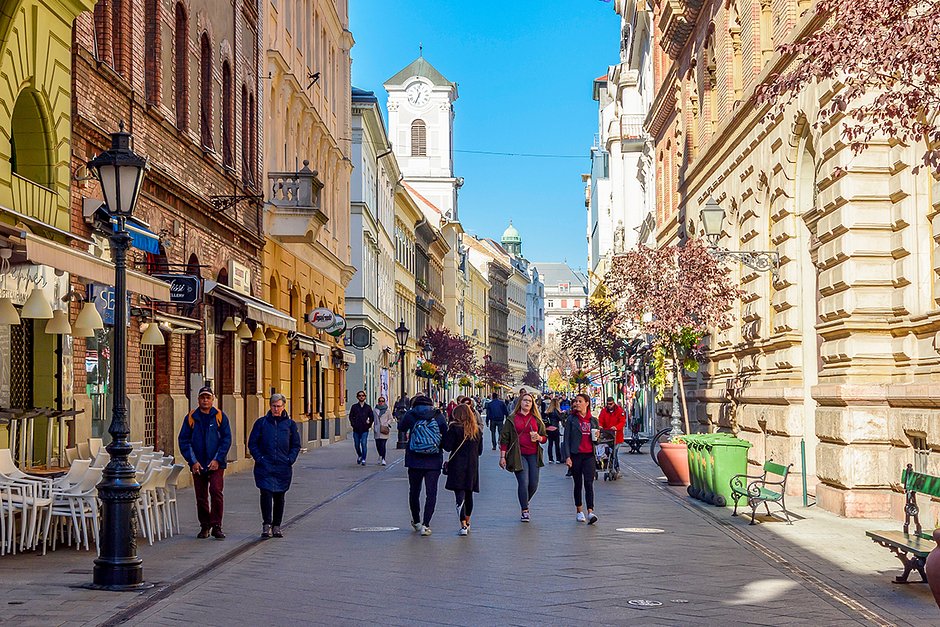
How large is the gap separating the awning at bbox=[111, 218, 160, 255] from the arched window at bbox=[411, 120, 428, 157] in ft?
295

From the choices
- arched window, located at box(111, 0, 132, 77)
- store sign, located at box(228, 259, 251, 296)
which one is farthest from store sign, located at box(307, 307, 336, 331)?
arched window, located at box(111, 0, 132, 77)

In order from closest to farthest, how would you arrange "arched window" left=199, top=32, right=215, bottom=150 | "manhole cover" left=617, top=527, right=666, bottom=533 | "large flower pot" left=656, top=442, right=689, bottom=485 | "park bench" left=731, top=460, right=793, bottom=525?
"manhole cover" left=617, top=527, right=666, bottom=533 < "park bench" left=731, top=460, right=793, bottom=525 < "large flower pot" left=656, top=442, right=689, bottom=485 < "arched window" left=199, top=32, right=215, bottom=150

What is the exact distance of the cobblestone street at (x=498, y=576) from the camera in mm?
10352

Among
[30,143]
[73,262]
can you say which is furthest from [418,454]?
[30,143]

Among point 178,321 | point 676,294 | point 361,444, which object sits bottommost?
point 361,444

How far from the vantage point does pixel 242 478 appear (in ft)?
89.0

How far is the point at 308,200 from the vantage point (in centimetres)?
3366

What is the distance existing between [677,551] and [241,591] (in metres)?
5.17

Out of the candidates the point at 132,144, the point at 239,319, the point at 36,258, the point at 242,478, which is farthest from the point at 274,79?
the point at 36,258

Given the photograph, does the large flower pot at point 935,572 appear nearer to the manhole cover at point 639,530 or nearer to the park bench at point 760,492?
the park bench at point 760,492

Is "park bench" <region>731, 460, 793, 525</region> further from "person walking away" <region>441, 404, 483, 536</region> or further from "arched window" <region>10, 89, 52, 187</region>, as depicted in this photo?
"arched window" <region>10, 89, 52, 187</region>

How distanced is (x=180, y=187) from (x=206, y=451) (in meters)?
8.49

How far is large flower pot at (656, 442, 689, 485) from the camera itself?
2544 centimetres

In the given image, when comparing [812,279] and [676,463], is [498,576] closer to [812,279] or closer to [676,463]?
[812,279]
